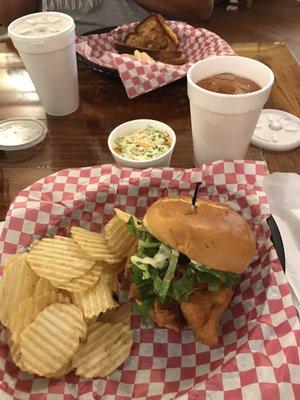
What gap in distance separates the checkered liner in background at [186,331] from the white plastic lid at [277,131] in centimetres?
38

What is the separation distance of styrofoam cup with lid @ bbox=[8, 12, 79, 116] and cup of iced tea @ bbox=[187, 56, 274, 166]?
0.59m

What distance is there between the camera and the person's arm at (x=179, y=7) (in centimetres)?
280

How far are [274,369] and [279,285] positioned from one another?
0.22 metres

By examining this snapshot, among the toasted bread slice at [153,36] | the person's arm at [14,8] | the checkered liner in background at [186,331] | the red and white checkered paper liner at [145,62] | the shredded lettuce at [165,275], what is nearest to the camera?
the checkered liner in background at [186,331]

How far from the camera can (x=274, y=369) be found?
0.93 metres

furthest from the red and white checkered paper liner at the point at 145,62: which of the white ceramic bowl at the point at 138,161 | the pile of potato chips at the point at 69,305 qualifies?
the pile of potato chips at the point at 69,305

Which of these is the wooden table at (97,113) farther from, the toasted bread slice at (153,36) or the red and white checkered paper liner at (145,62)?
the toasted bread slice at (153,36)

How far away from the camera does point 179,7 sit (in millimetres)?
2814

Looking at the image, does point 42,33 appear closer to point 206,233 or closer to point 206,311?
point 206,233

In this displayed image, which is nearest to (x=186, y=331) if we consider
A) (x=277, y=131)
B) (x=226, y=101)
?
(x=226, y=101)

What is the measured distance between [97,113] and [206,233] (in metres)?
1.06

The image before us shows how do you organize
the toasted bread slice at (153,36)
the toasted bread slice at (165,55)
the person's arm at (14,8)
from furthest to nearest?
the person's arm at (14,8) → the toasted bread slice at (153,36) → the toasted bread slice at (165,55)

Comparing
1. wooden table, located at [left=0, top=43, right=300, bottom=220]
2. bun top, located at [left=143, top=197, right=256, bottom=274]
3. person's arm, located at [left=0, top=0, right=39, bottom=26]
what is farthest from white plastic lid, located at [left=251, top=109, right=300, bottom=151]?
person's arm, located at [left=0, top=0, right=39, bottom=26]

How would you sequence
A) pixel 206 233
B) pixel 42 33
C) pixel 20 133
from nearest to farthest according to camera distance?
pixel 206 233 < pixel 42 33 < pixel 20 133
